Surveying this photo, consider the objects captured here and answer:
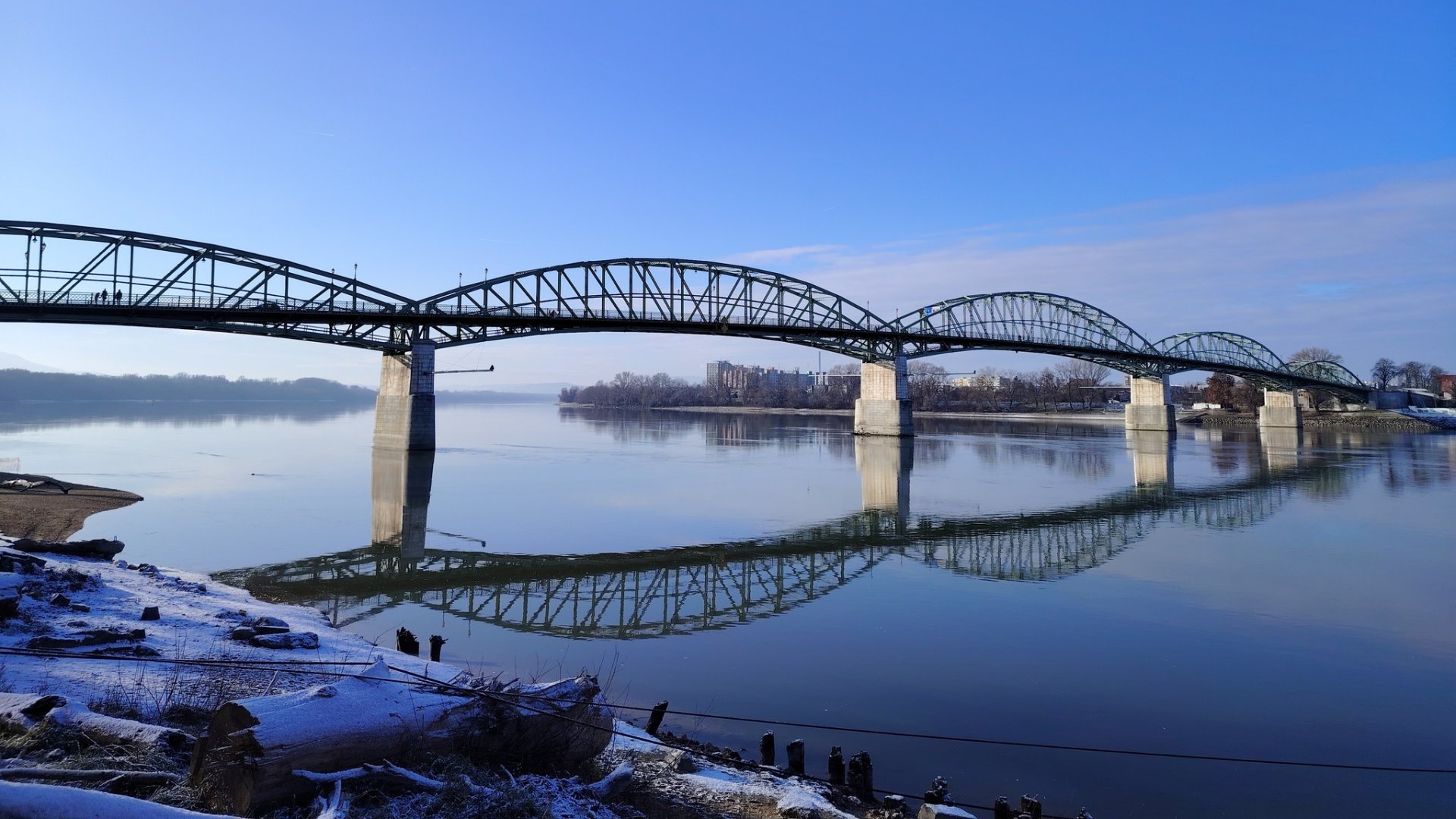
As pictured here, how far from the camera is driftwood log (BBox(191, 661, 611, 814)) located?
4246 mm

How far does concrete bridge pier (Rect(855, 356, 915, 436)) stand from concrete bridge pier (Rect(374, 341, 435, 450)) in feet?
114

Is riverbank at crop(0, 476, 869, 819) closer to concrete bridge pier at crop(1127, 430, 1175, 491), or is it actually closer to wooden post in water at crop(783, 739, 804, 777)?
wooden post in water at crop(783, 739, 804, 777)

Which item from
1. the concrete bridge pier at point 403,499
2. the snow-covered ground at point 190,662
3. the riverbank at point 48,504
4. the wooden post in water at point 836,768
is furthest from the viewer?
the concrete bridge pier at point 403,499

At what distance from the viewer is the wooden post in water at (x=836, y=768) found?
21.2 feet

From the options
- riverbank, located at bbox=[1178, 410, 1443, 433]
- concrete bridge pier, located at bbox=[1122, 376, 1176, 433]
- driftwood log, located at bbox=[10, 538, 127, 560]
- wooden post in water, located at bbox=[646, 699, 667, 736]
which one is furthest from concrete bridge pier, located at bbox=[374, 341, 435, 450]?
riverbank, located at bbox=[1178, 410, 1443, 433]

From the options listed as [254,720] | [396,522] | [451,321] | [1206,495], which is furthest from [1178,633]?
[451,321]

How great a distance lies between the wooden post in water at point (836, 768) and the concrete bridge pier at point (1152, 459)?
97.5 ft

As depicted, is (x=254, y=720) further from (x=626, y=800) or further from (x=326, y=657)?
(x=326, y=657)

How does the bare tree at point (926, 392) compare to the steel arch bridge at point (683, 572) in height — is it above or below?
above

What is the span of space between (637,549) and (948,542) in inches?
294

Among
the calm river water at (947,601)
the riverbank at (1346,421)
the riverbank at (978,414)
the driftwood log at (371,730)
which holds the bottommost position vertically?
the calm river water at (947,601)

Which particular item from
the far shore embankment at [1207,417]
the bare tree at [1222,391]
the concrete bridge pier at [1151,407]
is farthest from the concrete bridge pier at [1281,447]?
the bare tree at [1222,391]

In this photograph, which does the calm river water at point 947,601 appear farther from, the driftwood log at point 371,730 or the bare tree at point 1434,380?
the bare tree at point 1434,380

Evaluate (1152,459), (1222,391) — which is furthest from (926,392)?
(1152,459)
